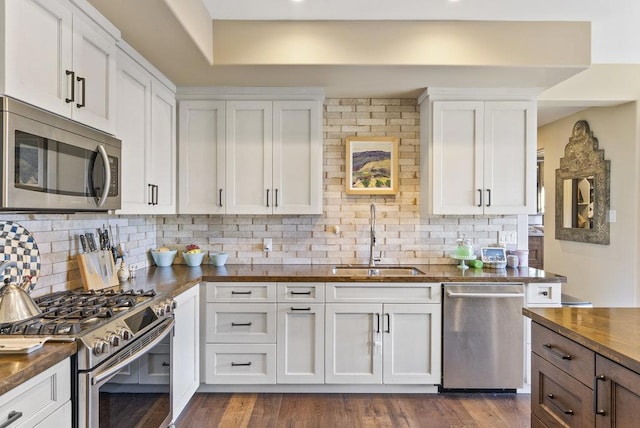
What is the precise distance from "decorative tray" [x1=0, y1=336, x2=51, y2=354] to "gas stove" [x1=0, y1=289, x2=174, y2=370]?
0.17ft

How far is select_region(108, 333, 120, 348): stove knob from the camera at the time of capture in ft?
4.98

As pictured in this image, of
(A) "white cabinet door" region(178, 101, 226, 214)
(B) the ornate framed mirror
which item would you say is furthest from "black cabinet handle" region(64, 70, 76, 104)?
(B) the ornate framed mirror

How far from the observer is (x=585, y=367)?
1427 millimetres

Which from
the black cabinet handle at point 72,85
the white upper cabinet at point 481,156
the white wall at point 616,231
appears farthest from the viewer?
the white wall at point 616,231

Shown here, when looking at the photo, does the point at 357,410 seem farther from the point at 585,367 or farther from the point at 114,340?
the point at 114,340

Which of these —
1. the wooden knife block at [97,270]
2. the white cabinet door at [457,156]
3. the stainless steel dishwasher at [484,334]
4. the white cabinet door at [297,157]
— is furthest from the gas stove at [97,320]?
the white cabinet door at [457,156]

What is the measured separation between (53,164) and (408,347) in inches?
94.4

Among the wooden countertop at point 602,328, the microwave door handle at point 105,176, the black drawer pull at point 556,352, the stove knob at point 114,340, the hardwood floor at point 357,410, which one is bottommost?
the hardwood floor at point 357,410

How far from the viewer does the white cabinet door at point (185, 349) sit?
2.35 meters

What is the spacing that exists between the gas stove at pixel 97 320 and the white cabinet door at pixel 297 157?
4.22 ft

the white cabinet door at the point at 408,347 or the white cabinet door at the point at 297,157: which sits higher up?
the white cabinet door at the point at 297,157

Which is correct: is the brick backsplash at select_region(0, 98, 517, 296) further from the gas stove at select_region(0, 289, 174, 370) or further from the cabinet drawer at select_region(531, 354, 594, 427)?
the cabinet drawer at select_region(531, 354, 594, 427)

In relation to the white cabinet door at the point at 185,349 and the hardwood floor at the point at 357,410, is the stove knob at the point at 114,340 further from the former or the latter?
the hardwood floor at the point at 357,410

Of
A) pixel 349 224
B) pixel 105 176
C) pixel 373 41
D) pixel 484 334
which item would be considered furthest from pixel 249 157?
pixel 484 334
